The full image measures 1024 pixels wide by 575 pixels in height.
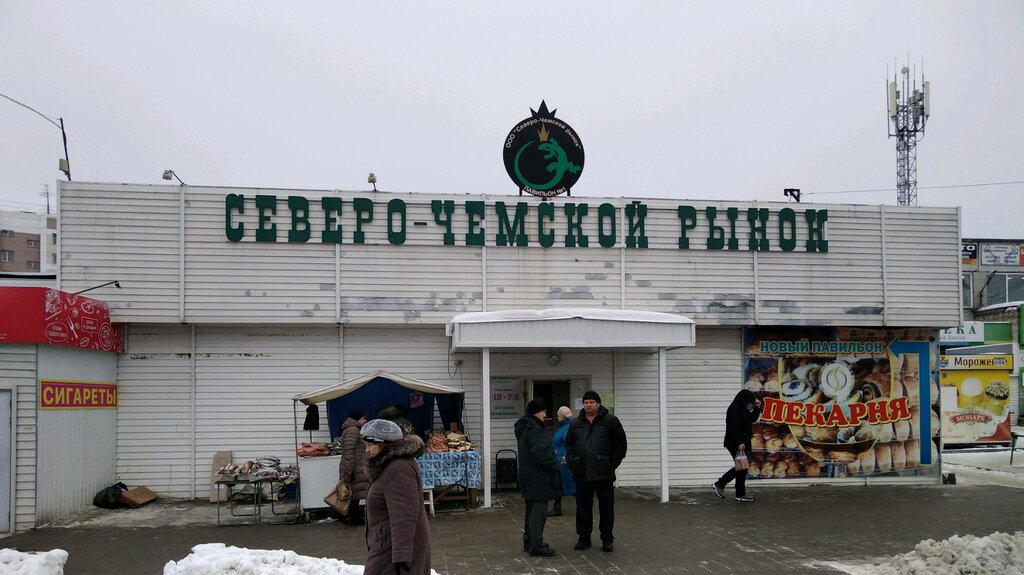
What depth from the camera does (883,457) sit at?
1611 centimetres

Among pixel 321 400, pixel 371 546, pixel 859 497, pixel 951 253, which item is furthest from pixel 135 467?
pixel 951 253

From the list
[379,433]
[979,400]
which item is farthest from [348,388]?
[979,400]

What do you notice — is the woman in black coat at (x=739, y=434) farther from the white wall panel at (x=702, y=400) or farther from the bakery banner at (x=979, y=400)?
the bakery banner at (x=979, y=400)

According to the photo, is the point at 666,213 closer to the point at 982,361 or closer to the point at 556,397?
the point at 556,397

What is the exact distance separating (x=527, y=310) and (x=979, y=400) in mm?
15700

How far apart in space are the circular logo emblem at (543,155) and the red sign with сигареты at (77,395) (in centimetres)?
806

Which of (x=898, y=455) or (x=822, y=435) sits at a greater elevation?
(x=822, y=435)

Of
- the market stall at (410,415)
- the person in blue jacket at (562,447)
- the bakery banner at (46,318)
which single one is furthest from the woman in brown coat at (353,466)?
the bakery banner at (46,318)

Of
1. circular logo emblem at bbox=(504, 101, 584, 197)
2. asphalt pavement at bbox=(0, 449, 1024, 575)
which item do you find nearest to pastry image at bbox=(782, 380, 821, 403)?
asphalt pavement at bbox=(0, 449, 1024, 575)

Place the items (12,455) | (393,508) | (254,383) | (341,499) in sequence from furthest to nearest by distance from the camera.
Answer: (254,383) < (341,499) < (12,455) < (393,508)

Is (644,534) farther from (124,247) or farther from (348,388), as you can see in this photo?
(124,247)

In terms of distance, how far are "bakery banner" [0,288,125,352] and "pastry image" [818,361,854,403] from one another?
1310 cm

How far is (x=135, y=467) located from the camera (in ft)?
46.3

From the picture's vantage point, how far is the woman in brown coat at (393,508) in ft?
17.2
